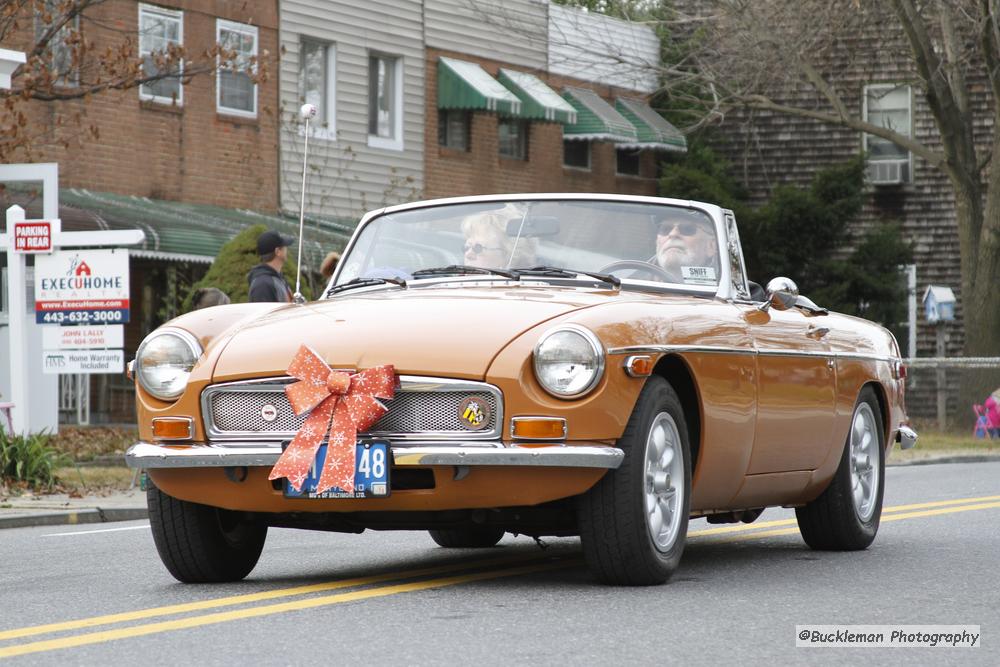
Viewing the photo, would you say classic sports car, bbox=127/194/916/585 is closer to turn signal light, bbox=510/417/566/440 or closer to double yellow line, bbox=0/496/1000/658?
turn signal light, bbox=510/417/566/440

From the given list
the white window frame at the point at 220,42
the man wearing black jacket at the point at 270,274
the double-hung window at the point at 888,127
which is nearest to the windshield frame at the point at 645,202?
the man wearing black jacket at the point at 270,274

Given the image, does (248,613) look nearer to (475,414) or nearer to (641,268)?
(475,414)

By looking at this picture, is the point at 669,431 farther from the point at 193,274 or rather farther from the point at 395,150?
the point at 395,150

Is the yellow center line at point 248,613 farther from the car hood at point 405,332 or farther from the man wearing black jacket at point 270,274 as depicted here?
the man wearing black jacket at point 270,274

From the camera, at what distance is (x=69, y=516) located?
42.8 feet

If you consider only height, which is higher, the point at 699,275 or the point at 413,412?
the point at 699,275

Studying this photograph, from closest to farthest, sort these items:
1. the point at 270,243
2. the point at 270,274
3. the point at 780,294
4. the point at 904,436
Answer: the point at 780,294, the point at 904,436, the point at 270,274, the point at 270,243

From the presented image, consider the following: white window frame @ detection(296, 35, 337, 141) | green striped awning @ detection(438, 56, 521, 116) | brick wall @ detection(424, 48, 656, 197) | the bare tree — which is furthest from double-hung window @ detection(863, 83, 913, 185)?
the bare tree

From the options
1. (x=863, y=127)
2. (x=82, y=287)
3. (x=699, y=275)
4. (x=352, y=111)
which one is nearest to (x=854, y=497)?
(x=699, y=275)

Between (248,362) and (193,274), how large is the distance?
18.8m

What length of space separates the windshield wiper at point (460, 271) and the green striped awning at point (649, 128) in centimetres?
2623

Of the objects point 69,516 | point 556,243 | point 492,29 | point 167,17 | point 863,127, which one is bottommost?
point 69,516

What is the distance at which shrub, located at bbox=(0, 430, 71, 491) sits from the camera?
1460 cm

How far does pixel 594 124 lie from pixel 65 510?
2128cm
